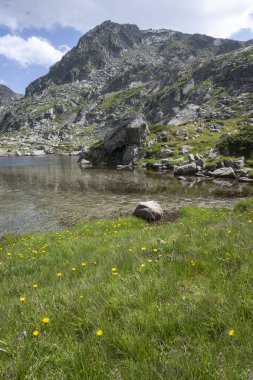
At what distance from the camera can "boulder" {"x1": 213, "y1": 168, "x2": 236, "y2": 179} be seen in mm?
47178

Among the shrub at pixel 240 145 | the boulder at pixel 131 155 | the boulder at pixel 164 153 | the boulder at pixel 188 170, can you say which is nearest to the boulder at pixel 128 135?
the boulder at pixel 131 155

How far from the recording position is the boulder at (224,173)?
1857 inches

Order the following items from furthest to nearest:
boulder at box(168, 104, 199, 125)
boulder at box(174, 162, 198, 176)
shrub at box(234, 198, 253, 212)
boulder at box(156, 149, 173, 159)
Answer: boulder at box(168, 104, 199, 125)
boulder at box(156, 149, 173, 159)
boulder at box(174, 162, 198, 176)
shrub at box(234, 198, 253, 212)

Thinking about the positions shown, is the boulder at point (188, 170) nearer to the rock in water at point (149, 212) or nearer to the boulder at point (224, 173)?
the boulder at point (224, 173)

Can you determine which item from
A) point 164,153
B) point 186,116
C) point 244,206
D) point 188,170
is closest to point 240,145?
point 188,170

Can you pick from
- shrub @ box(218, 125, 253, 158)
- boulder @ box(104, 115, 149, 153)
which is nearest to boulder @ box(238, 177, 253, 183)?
shrub @ box(218, 125, 253, 158)

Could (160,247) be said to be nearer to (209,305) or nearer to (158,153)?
(209,305)

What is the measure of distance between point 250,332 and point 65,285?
12.7 ft

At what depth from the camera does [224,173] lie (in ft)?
157

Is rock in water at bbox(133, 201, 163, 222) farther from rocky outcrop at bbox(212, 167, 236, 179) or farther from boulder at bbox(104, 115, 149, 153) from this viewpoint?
boulder at bbox(104, 115, 149, 153)

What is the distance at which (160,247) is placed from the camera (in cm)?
852

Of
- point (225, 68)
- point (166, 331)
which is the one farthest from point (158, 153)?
point (225, 68)

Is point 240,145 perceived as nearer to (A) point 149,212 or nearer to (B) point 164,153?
(B) point 164,153

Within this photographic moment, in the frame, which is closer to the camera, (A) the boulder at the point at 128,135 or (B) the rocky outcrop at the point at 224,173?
(B) the rocky outcrop at the point at 224,173
